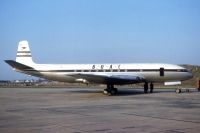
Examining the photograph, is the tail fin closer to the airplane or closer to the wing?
the airplane

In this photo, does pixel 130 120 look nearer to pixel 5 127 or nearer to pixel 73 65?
pixel 5 127

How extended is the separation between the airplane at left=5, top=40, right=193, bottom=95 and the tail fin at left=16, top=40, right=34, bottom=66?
1581mm

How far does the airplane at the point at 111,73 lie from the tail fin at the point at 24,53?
1581 mm

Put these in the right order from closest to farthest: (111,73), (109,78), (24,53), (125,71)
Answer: (109,78) → (125,71) → (111,73) → (24,53)

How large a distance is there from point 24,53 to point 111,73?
12.7m

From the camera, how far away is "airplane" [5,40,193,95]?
33281 millimetres

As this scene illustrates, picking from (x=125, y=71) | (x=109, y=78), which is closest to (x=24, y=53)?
(x=125, y=71)

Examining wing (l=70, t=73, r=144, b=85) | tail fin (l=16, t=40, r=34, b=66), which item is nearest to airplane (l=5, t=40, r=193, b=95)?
wing (l=70, t=73, r=144, b=85)

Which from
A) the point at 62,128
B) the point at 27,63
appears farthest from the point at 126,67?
the point at 62,128

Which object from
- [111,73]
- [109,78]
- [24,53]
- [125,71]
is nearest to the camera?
[109,78]

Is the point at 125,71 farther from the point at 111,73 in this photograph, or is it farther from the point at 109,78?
the point at 109,78

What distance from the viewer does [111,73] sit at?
35469 millimetres

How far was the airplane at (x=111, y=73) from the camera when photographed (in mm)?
33281

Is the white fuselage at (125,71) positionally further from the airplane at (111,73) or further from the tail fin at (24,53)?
the tail fin at (24,53)
